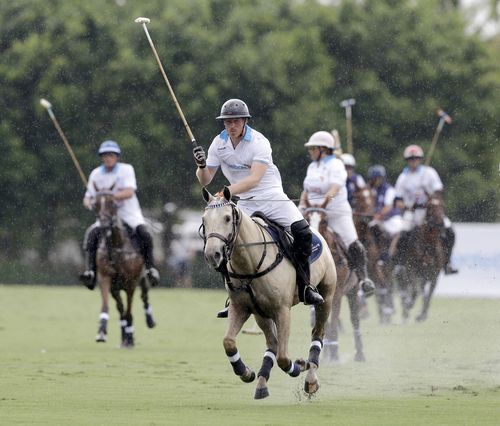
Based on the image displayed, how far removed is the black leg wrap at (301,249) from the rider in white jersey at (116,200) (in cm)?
678

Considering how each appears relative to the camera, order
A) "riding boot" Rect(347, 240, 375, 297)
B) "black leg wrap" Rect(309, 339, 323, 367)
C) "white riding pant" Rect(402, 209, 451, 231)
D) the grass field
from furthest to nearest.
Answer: "white riding pant" Rect(402, 209, 451, 231) < "riding boot" Rect(347, 240, 375, 297) < "black leg wrap" Rect(309, 339, 323, 367) < the grass field

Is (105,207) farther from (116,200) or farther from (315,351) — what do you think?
(315,351)

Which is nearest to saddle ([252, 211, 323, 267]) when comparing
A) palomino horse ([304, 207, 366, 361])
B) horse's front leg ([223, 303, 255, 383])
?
horse's front leg ([223, 303, 255, 383])

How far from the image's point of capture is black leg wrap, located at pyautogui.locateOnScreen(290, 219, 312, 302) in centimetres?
1256

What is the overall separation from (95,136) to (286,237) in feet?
99.3

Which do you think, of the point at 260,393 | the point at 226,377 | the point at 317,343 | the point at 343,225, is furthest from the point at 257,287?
the point at 343,225

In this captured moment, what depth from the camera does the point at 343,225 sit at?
1703 cm

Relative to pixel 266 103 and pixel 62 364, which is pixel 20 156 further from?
pixel 62 364

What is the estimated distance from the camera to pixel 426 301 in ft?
76.7

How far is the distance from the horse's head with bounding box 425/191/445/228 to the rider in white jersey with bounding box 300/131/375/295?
6603 millimetres

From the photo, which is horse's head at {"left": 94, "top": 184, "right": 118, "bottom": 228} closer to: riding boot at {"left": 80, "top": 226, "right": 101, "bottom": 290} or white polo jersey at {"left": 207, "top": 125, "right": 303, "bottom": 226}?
riding boot at {"left": 80, "top": 226, "right": 101, "bottom": 290}

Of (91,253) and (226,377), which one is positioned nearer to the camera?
(226,377)

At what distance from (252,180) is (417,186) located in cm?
1193

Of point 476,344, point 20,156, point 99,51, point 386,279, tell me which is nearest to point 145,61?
point 99,51
